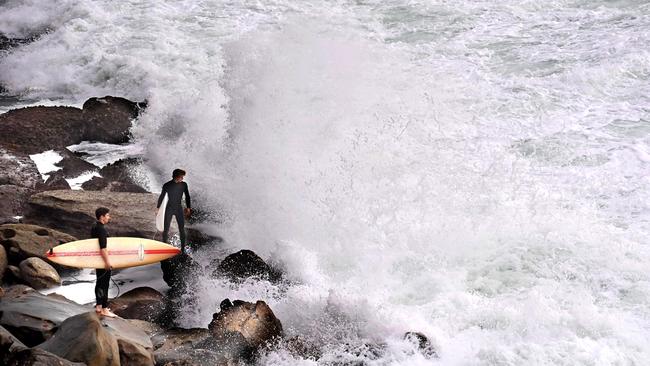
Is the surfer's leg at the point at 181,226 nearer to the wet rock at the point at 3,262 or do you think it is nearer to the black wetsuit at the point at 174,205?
the black wetsuit at the point at 174,205

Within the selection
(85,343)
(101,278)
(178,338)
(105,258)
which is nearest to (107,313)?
(101,278)

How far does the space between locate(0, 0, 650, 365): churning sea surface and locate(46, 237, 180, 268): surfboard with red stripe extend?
30.0 inches

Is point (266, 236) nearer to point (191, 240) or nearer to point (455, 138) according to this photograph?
point (191, 240)

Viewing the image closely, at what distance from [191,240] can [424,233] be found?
10.3 ft

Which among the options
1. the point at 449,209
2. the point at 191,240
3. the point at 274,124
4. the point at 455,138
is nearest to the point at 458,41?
the point at 455,138

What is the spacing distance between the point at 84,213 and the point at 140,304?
6.56ft

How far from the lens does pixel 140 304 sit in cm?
823

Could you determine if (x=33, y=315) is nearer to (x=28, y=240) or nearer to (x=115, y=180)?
(x=28, y=240)

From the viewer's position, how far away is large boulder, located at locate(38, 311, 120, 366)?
6.20 m

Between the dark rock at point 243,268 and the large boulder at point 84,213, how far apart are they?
127 cm

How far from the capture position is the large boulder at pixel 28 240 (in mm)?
8562

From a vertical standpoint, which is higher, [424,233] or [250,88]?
[250,88]

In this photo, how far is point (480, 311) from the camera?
8.33 m

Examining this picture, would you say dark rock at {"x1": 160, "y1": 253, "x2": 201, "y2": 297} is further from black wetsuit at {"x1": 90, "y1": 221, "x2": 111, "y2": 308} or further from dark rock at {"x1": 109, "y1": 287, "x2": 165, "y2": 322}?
black wetsuit at {"x1": 90, "y1": 221, "x2": 111, "y2": 308}
